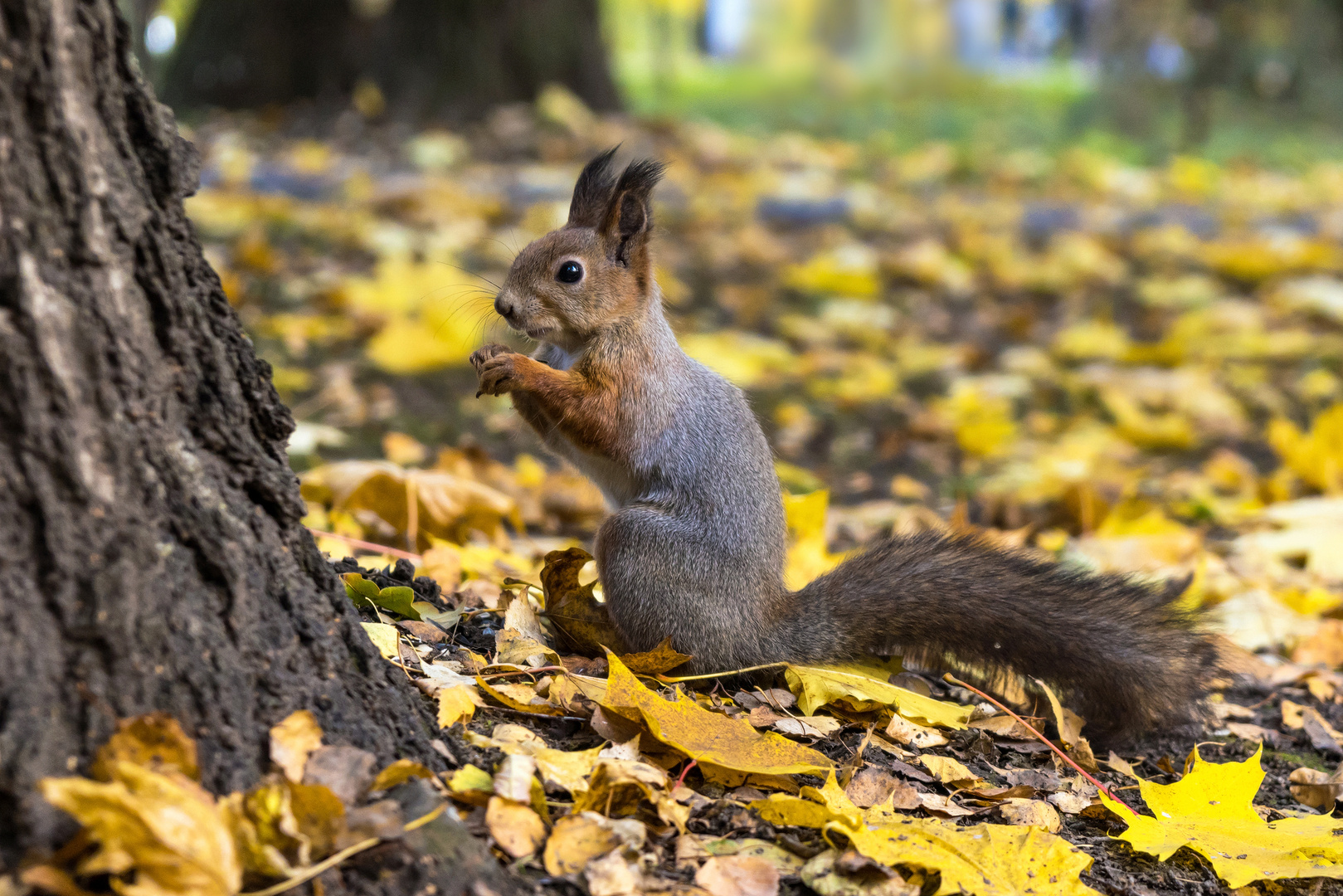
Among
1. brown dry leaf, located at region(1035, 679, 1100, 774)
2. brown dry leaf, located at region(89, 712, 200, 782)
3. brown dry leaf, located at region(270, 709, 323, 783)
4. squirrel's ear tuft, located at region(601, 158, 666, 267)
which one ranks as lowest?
brown dry leaf, located at region(1035, 679, 1100, 774)

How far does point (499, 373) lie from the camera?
6.67 feet

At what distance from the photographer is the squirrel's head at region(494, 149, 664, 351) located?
2.21m

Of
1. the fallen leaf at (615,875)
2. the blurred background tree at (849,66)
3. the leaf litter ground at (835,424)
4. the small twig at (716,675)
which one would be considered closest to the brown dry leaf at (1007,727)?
the leaf litter ground at (835,424)

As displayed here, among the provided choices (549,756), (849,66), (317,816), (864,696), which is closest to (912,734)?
(864,696)

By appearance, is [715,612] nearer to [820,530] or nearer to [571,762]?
[571,762]

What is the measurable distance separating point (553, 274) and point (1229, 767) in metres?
1.36

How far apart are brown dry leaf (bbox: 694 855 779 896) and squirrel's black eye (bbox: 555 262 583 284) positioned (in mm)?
1181

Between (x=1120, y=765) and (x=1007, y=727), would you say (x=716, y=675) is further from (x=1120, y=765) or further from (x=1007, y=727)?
(x=1120, y=765)

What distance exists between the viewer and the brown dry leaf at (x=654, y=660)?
182cm

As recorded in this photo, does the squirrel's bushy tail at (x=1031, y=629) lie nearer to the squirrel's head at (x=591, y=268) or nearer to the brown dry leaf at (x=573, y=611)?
the brown dry leaf at (x=573, y=611)

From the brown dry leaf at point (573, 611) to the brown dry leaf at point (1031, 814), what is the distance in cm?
65

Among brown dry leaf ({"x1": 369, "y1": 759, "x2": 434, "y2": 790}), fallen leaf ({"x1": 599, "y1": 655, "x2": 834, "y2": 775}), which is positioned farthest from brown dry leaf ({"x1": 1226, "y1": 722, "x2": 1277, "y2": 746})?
brown dry leaf ({"x1": 369, "y1": 759, "x2": 434, "y2": 790})

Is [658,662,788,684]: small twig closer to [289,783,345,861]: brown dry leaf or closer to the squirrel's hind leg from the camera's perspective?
the squirrel's hind leg

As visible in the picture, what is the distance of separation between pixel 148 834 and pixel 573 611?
104 cm
